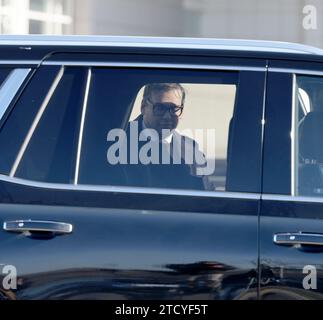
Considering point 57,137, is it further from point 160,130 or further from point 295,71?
point 295,71

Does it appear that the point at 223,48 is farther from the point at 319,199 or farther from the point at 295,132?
the point at 319,199

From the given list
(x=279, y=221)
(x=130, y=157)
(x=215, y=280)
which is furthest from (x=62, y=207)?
(x=279, y=221)

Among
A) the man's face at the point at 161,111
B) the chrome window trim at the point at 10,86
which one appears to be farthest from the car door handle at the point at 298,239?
the chrome window trim at the point at 10,86

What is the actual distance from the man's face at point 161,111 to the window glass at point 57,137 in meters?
0.29

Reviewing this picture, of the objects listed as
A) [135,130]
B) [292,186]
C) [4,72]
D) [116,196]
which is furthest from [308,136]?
[4,72]

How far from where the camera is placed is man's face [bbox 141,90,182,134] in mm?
3156

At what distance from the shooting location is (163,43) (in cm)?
318

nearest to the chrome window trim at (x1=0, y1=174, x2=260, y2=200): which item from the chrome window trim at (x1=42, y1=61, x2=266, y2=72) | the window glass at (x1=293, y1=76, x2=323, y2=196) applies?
the window glass at (x1=293, y1=76, x2=323, y2=196)

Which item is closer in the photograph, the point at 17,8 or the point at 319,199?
the point at 319,199

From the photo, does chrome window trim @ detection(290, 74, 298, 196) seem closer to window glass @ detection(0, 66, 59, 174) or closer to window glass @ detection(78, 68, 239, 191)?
window glass @ detection(78, 68, 239, 191)

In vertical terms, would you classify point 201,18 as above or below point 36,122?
above

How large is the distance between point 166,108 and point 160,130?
10 cm

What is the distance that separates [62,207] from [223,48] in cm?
90
